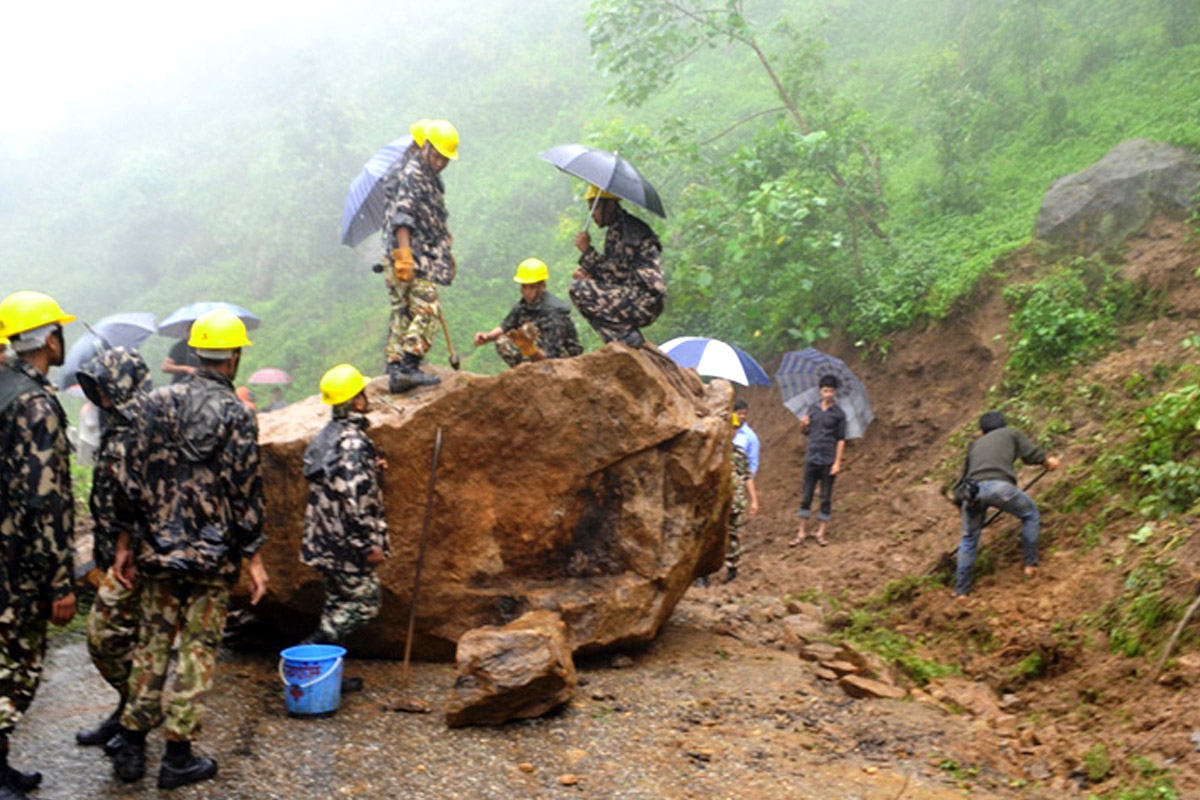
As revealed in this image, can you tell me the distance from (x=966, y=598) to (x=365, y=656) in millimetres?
4715

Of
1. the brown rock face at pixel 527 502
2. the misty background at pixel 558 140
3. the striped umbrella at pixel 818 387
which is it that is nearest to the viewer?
the brown rock face at pixel 527 502

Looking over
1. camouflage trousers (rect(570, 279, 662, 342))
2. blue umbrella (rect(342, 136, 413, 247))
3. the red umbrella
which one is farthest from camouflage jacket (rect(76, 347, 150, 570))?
the red umbrella

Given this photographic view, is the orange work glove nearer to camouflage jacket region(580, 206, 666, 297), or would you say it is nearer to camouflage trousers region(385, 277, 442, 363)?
camouflage trousers region(385, 277, 442, 363)

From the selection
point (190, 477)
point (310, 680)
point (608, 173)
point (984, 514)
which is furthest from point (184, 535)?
point (984, 514)

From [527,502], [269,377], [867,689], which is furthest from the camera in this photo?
[269,377]

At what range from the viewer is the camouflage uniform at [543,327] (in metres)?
7.48

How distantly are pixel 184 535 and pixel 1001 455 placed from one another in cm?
610

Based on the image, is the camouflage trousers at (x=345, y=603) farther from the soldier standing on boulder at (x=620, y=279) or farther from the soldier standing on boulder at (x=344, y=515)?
the soldier standing on boulder at (x=620, y=279)

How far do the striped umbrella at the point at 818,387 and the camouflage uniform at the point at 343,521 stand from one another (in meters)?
6.51

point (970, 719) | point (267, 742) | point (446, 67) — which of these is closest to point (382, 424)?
point (267, 742)

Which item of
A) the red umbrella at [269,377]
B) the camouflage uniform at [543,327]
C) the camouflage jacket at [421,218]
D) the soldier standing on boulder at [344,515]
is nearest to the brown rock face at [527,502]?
the soldier standing on boulder at [344,515]

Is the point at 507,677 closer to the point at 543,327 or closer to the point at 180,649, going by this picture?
the point at 180,649

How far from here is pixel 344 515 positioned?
5863 mm

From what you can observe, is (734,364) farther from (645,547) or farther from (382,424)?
(382,424)
